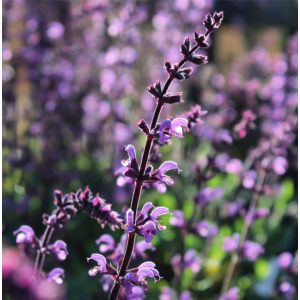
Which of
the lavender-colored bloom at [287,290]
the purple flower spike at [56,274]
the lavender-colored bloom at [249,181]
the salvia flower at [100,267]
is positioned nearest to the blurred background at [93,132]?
the lavender-colored bloom at [287,290]

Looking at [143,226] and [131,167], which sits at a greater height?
[131,167]

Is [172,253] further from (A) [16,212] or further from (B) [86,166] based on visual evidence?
(B) [86,166]

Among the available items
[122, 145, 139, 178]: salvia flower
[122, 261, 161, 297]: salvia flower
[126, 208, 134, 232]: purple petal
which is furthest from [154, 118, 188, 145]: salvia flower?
[122, 261, 161, 297]: salvia flower

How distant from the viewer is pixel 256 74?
25.9 feet

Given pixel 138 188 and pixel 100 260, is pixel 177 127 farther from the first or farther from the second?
pixel 100 260

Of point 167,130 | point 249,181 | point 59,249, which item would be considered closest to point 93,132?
A: point 249,181

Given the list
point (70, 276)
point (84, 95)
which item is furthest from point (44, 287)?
point (84, 95)

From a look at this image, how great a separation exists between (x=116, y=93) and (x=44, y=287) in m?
3.54

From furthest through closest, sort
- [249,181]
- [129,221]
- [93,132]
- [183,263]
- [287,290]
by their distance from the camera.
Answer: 1. [93,132]
2. [287,290]
3. [249,181]
4. [183,263]
5. [129,221]

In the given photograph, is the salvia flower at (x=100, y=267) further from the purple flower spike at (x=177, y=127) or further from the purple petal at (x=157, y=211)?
the purple flower spike at (x=177, y=127)

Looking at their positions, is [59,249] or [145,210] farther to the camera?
[59,249]

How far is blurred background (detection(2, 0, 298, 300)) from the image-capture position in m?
3.77

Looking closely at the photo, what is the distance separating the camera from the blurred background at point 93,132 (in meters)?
3.77

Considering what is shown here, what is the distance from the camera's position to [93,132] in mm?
4879
